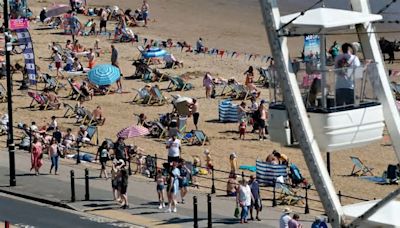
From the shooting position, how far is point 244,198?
28078 millimetres

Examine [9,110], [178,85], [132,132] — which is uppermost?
[178,85]

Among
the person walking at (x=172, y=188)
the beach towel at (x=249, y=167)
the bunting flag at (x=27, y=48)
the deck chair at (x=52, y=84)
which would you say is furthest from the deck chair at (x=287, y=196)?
the deck chair at (x=52, y=84)

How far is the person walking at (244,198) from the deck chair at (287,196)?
2154 mm

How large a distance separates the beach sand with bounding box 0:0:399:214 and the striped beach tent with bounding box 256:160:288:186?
5.32 feet

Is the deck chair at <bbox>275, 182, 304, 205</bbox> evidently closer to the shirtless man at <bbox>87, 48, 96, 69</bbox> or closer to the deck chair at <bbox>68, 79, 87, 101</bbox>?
the deck chair at <bbox>68, 79, 87, 101</bbox>

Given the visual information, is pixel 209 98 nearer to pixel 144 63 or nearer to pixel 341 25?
pixel 144 63

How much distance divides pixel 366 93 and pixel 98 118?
27287 millimetres

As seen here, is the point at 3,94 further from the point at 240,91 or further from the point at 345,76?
the point at 345,76

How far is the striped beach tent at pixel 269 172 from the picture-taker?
32.0 m

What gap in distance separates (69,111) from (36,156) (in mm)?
9614

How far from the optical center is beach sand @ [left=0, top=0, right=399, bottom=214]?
36250 mm

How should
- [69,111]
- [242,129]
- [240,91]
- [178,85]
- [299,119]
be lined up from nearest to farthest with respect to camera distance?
[299,119], [242,129], [69,111], [240,91], [178,85]

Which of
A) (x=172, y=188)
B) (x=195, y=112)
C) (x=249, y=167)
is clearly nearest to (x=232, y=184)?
(x=172, y=188)

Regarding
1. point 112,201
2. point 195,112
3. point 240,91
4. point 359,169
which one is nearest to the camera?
point 112,201
